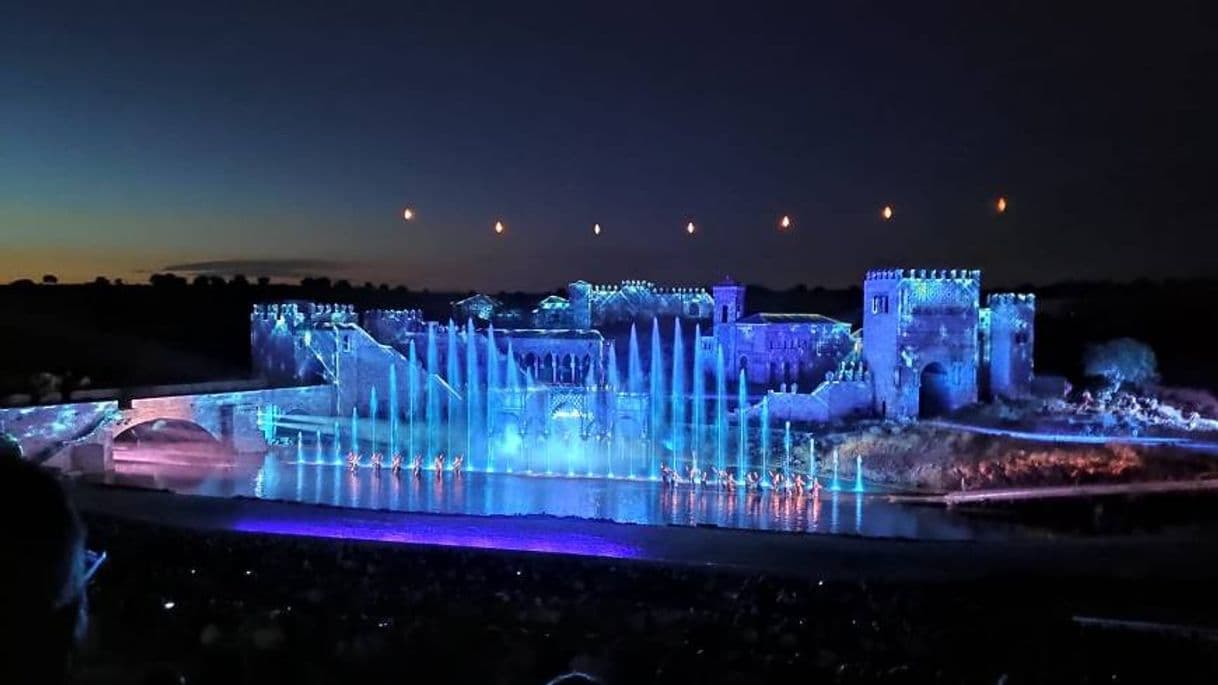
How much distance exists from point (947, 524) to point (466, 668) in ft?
59.6

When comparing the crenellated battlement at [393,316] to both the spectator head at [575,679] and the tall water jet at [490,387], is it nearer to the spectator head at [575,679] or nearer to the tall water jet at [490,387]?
the tall water jet at [490,387]

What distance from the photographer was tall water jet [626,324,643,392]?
3920cm

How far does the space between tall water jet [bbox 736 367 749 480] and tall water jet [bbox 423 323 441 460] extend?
1062 cm

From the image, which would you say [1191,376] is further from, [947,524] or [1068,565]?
[1068,565]

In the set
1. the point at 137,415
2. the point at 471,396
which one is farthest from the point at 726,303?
the point at 137,415

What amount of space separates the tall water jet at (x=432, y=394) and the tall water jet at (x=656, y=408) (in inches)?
305

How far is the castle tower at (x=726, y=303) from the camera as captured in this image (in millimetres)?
41875

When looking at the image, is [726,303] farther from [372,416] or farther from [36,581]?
[36,581]

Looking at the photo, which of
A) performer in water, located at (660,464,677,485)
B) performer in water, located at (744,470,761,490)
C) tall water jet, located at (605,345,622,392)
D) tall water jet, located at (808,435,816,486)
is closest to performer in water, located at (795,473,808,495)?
tall water jet, located at (808,435,816,486)

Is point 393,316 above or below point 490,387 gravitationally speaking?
above

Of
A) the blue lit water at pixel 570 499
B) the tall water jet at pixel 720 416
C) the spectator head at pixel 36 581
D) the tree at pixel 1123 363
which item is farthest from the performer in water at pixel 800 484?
the spectator head at pixel 36 581

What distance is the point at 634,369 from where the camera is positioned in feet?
135

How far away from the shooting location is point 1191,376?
1710 inches

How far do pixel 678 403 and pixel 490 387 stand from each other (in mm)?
7706
